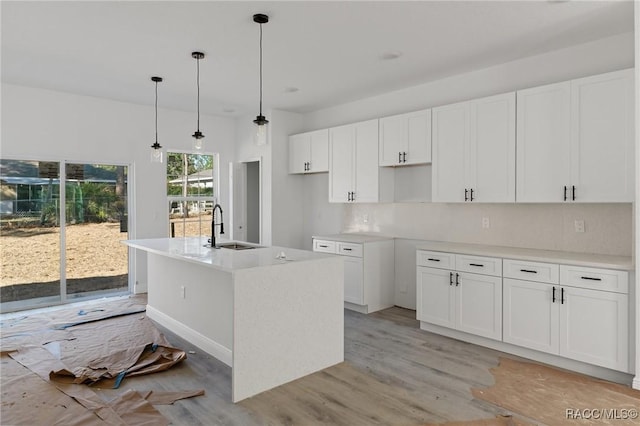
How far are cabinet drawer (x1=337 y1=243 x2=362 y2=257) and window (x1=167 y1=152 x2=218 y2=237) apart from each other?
277 centimetres

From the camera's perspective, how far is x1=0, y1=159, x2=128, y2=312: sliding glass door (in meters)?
5.15

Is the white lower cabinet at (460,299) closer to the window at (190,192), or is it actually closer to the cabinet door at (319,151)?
the cabinet door at (319,151)

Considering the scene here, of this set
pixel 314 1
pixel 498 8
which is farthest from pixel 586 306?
pixel 314 1

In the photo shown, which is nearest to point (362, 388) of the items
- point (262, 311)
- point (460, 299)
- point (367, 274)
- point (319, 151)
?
point (262, 311)

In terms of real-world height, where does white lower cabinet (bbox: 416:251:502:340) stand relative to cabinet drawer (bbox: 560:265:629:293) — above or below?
below

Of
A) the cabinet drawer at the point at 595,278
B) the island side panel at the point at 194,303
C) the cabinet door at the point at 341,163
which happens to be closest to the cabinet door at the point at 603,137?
the cabinet drawer at the point at 595,278

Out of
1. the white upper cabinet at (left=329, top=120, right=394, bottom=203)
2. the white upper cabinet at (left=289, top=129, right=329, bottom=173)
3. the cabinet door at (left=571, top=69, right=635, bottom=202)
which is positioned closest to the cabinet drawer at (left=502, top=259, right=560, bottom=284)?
the cabinet door at (left=571, top=69, right=635, bottom=202)

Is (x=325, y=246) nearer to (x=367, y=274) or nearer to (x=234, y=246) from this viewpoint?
(x=367, y=274)

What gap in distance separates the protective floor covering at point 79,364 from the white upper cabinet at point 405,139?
10.5ft

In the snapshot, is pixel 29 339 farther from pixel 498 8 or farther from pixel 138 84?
pixel 498 8

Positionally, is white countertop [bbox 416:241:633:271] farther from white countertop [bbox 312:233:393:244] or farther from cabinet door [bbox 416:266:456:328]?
white countertop [bbox 312:233:393:244]

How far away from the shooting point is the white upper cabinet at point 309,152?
5.88 meters

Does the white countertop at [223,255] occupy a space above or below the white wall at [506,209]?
below

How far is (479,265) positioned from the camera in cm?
385
